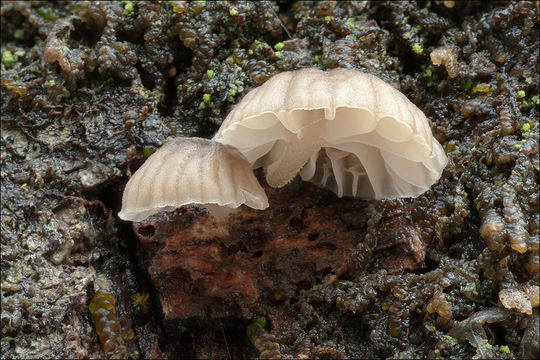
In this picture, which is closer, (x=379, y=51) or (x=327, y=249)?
(x=327, y=249)

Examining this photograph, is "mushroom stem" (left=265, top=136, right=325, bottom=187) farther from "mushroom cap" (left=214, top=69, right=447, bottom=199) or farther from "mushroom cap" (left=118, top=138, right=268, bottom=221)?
"mushroom cap" (left=118, top=138, right=268, bottom=221)

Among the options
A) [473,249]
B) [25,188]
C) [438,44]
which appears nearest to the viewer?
[473,249]

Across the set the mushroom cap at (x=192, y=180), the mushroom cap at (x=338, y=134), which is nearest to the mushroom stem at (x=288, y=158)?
the mushroom cap at (x=338, y=134)

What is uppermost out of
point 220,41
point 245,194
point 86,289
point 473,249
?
point 220,41

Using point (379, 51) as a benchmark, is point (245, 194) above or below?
below

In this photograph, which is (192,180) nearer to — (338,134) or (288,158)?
(288,158)

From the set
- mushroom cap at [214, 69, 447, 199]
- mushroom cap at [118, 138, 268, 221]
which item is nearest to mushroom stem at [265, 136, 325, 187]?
mushroom cap at [214, 69, 447, 199]

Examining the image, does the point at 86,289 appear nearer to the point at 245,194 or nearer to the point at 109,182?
the point at 109,182

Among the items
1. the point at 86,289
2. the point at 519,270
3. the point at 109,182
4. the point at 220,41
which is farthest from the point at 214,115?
the point at 519,270
